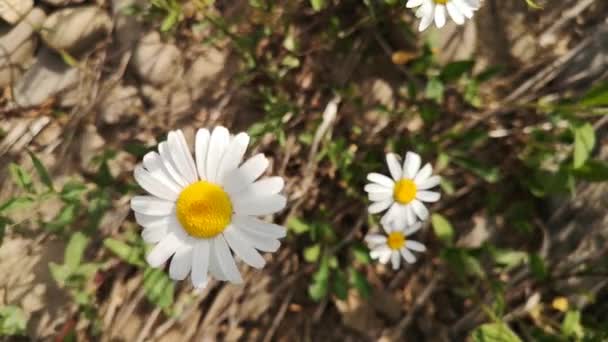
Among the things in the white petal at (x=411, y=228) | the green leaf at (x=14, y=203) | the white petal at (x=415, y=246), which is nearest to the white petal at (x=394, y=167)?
the white petal at (x=411, y=228)

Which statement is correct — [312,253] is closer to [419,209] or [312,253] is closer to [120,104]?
[419,209]

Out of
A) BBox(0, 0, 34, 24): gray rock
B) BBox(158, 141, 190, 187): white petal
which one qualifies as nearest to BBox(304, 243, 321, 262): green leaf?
BBox(158, 141, 190, 187): white petal

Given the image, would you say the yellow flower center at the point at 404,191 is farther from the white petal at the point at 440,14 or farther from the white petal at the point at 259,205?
the white petal at the point at 259,205

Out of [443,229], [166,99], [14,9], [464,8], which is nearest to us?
[464,8]

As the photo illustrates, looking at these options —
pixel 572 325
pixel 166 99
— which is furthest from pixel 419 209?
pixel 166 99

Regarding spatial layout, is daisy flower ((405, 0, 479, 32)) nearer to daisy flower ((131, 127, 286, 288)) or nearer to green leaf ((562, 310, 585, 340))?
daisy flower ((131, 127, 286, 288))

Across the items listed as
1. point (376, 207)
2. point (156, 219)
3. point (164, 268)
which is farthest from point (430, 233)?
point (156, 219)
